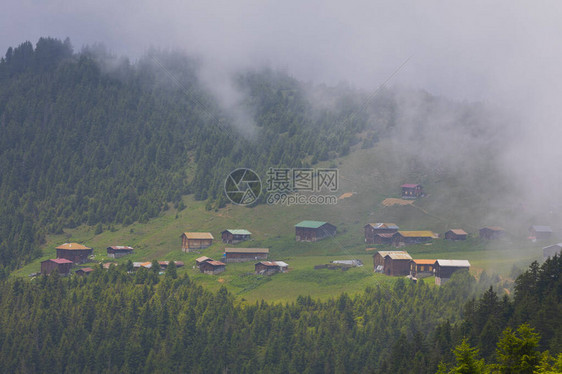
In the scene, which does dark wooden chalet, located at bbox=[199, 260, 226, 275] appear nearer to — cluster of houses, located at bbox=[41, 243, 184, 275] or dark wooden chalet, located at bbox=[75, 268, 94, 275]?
cluster of houses, located at bbox=[41, 243, 184, 275]

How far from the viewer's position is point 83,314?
458 feet

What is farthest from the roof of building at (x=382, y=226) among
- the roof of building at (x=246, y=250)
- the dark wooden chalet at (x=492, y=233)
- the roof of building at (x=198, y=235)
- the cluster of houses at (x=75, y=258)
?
the cluster of houses at (x=75, y=258)

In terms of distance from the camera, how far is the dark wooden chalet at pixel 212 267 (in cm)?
15262

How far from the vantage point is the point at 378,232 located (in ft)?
550

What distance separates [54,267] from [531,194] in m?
121

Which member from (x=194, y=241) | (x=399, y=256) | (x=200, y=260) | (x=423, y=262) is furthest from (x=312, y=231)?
(x=423, y=262)

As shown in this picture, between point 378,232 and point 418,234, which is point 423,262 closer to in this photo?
point 418,234

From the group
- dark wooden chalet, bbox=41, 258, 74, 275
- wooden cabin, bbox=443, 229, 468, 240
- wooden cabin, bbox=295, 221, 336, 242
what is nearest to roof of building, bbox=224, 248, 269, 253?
wooden cabin, bbox=295, 221, 336, 242

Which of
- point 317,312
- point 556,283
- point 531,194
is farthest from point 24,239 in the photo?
point 556,283

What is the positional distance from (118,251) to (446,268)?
8480 cm

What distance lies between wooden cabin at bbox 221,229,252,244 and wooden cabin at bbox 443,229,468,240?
48602 mm

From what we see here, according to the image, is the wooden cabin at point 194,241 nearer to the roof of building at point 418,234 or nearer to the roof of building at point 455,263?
the roof of building at point 418,234

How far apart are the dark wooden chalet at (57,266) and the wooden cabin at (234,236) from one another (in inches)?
1500

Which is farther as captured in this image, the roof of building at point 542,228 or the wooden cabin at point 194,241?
the wooden cabin at point 194,241
